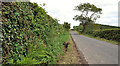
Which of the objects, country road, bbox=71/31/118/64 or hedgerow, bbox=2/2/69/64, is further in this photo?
country road, bbox=71/31/118/64

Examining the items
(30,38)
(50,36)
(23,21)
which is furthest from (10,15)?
(50,36)

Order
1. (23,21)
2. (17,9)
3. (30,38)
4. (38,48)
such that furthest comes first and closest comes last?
(38,48)
(30,38)
(23,21)
(17,9)

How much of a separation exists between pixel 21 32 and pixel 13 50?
2.14ft

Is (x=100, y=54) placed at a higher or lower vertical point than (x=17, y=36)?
lower

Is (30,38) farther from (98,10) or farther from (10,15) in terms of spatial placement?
(98,10)

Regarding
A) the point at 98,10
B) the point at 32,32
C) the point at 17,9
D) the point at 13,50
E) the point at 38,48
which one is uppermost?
the point at 98,10

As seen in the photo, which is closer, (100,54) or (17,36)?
(17,36)

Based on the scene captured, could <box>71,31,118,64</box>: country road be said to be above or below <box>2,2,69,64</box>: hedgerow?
below

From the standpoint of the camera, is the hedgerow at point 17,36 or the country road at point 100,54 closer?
the hedgerow at point 17,36

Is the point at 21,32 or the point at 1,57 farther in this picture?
the point at 21,32

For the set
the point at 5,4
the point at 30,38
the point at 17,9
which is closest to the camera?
the point at 5,4

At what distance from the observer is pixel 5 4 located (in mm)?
2537

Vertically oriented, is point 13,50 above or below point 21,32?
below

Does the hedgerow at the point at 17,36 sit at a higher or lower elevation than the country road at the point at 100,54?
higher
